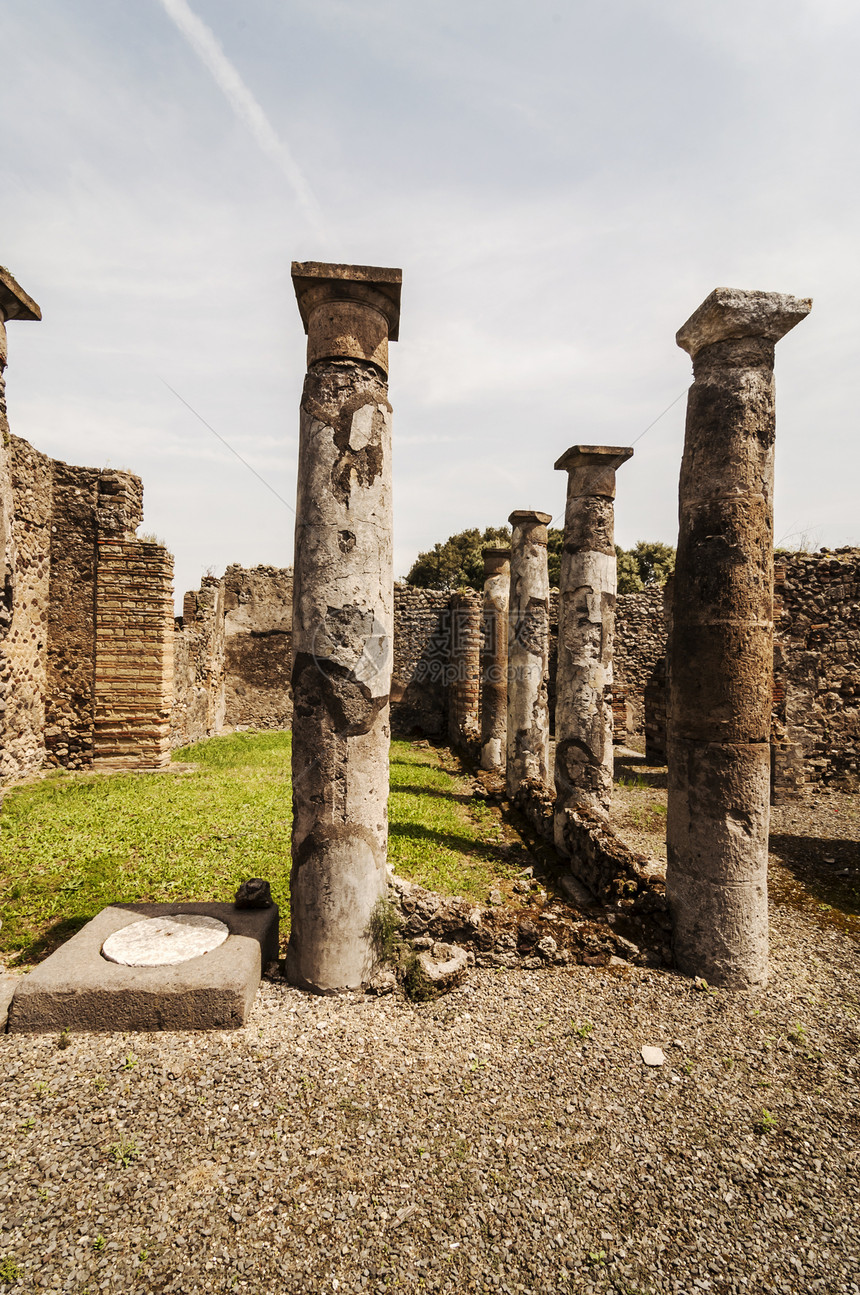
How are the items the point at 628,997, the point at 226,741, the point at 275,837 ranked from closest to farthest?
the point at 628,997
the point at 275,837
the point at 226,741

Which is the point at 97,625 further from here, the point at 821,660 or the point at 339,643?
the point at 821,660

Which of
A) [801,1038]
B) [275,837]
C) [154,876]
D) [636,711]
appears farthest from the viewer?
[636,711]

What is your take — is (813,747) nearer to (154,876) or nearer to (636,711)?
(636,711)

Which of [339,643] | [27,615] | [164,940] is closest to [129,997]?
[164,940]

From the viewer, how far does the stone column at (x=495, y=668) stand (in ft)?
38.3

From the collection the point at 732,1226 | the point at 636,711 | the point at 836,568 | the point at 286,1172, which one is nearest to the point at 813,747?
the point at 836,568

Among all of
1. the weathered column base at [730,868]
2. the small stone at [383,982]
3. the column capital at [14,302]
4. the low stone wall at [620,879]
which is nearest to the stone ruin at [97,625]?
the column capital at [14,302]

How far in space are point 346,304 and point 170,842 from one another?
208 inches

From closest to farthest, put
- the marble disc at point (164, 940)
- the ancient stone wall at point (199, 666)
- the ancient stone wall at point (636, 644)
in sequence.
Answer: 1. the marble disc at point (164, 940)
2. the ancient stone wall at point (199, 666)
3. the ancient stone wall at point (636, 644)

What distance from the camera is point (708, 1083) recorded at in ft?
10.6

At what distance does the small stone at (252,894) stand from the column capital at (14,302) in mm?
3951

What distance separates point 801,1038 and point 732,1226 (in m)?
1.57

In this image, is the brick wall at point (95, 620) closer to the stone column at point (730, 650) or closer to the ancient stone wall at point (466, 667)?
the ancient stone wall at point (466, 667)

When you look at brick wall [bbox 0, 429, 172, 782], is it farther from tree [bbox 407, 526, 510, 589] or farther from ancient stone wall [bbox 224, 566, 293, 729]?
tree [bbox 407, 526, 510, 589]
